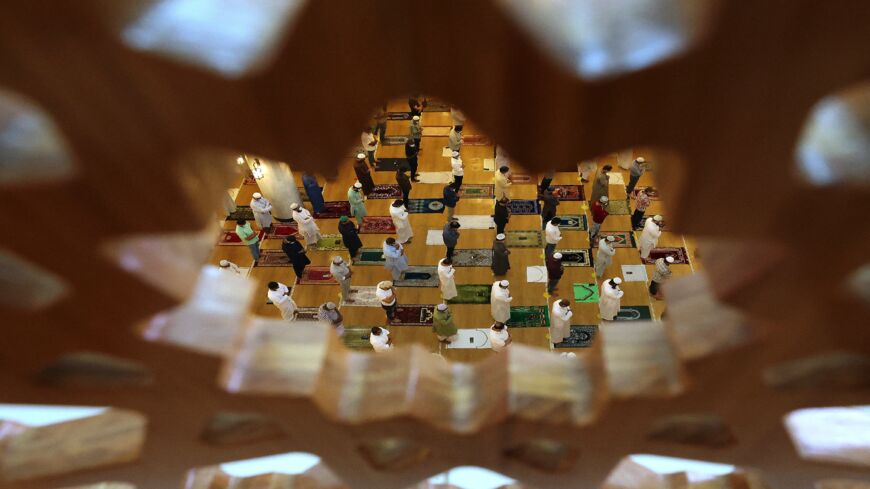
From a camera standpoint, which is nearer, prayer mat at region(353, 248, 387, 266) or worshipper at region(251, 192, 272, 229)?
prayer mat at region(353, 248, 387, 266)

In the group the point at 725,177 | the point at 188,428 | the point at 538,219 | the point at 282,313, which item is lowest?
the point at 188,428

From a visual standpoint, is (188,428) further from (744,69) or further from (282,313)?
(282,313)

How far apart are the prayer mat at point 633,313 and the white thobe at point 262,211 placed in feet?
18.7

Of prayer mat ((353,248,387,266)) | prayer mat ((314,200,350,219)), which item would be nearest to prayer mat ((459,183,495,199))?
prayer mat ((353,248,387,266))

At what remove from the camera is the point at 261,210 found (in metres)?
9.59

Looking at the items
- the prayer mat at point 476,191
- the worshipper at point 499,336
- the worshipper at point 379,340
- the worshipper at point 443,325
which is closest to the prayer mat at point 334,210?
the prayer mat at point 476,191

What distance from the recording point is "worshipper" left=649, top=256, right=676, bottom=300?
26.9ft

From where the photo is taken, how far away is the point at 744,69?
1170 mm

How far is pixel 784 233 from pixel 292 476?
7.54 feet

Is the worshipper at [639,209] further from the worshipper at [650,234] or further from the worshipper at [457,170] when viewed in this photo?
the worshipper at [457,170]

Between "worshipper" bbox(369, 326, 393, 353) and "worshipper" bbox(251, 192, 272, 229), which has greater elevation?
"worshipper" bbox(251, 192, 272, 229)

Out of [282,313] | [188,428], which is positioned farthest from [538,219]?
[188,428]

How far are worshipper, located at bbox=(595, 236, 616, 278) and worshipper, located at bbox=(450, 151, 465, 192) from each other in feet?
8.79

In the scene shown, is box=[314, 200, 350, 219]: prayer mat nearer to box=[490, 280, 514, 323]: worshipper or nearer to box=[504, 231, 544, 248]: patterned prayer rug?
box=[504, 231, 544, 248]: patterned prayer rug
